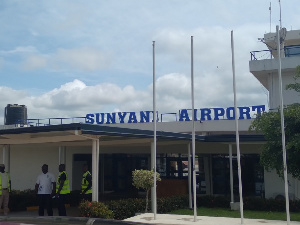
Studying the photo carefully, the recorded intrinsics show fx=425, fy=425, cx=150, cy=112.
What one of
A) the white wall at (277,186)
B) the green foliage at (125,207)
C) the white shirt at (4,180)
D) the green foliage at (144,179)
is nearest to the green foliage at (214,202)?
the white wall at (277,186)

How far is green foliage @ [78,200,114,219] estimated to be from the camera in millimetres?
12000

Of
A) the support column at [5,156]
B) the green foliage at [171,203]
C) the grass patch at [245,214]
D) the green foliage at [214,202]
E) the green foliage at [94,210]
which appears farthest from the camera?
the green foliage at [214,202]

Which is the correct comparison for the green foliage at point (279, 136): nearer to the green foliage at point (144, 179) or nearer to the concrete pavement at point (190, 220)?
the concrete pavement at point (190, 220)

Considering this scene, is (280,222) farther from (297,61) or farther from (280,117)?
(297,61)

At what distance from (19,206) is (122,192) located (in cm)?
827

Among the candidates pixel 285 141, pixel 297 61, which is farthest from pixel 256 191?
pixel 285 141

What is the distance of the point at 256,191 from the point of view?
20.8m

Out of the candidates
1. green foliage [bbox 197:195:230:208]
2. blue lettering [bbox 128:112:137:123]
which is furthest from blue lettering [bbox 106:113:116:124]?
green foliage [bbox 197:195:230:208]

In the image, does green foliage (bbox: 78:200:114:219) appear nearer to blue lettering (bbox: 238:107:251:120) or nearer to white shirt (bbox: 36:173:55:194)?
white shirt (bbox: 36:173:55:194)

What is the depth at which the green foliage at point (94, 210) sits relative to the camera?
1200cm

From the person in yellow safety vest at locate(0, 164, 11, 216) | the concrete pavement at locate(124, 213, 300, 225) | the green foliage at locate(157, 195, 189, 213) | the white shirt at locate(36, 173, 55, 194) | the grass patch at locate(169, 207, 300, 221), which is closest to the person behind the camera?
the concrete pavement at locate(124, 213, 300, 225)

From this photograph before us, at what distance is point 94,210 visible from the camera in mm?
12031

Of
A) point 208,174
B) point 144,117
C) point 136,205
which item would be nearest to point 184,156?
point 208,174

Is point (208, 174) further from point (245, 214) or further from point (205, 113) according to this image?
point (245, 214)
